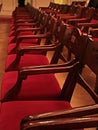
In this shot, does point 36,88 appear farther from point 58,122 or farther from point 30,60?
point 58,122

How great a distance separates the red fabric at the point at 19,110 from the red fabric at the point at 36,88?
6.6 inches

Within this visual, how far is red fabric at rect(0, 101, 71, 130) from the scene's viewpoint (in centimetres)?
144

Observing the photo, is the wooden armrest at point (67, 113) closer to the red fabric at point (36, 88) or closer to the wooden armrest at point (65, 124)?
the wooden armrest at point (65, 124)

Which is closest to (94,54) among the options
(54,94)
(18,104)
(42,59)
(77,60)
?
(77,60)

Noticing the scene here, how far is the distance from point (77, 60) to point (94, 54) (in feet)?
0.80

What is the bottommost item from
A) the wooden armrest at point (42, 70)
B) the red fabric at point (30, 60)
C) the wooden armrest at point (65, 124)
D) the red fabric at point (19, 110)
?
the red fabric at point (30, 60)

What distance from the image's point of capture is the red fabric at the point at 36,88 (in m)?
1.89

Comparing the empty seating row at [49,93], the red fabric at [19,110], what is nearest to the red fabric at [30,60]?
the empty seating row at [49,93]

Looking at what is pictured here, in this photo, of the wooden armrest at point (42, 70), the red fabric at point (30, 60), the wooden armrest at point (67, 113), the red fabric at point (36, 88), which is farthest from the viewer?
the red fabric at point (30, 60)

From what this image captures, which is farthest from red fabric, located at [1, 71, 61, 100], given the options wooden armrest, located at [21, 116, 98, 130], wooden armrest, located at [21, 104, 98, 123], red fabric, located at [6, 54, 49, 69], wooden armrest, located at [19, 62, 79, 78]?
wooden armrest, located at [21, 116, 98, 130]

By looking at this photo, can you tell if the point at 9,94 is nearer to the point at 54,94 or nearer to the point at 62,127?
the point at 54,94

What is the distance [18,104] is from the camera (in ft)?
5.51

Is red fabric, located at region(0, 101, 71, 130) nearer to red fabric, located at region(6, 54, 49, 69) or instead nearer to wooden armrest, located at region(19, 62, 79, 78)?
wooden armrest, located at region(19, 62, 79, 78)

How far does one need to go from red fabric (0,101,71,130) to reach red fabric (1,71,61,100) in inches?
6.6
